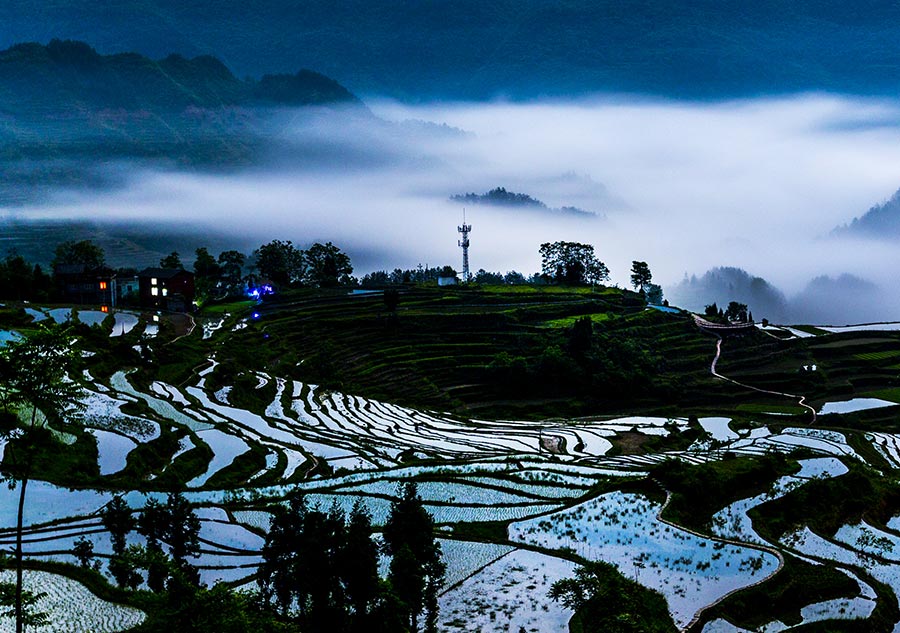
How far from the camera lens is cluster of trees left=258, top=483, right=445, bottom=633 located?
16.7 m

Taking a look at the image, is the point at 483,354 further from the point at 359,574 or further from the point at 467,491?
the point at 359,574

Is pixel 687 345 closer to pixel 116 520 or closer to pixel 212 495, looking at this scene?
pixel 212 495

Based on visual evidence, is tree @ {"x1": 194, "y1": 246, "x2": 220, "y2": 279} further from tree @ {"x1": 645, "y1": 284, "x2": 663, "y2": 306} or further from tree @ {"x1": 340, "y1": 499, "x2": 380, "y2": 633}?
tree @ {"x1": 340, "y1": 499, "x2": 380, "y2": 633}

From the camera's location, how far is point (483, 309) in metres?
76.2

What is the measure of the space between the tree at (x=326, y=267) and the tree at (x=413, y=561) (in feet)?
240

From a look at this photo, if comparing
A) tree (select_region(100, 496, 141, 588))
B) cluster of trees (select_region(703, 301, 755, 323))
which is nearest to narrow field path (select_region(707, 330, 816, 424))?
cluster of trees (select_region(703, 301, 755, 323))

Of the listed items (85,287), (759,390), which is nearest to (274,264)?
(85,287)

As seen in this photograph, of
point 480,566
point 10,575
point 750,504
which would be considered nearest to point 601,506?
point 750,504

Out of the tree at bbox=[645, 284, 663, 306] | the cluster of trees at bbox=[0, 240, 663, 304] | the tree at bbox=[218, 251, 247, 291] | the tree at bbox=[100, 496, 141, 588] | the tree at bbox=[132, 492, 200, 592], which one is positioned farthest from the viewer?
the tree at bbox=[645, 284, 663, 306]

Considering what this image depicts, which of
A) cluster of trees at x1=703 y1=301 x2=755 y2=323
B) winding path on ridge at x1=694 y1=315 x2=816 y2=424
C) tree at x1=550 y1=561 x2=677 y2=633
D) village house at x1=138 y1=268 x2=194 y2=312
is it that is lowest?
tree at x1=550 y1=561 x2=677 y2=633

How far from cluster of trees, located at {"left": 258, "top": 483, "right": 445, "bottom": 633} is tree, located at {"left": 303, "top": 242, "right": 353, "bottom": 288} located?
242ft

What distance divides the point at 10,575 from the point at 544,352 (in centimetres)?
4785

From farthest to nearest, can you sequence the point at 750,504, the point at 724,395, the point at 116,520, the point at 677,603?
the point at 724,395 < the point at 750,504 < the point at 116,520 < the point at 677,603

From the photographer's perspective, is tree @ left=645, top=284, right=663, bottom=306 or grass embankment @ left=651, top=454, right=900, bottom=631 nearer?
grass embankment @ left=651, top=454, right=900, bottom=631
